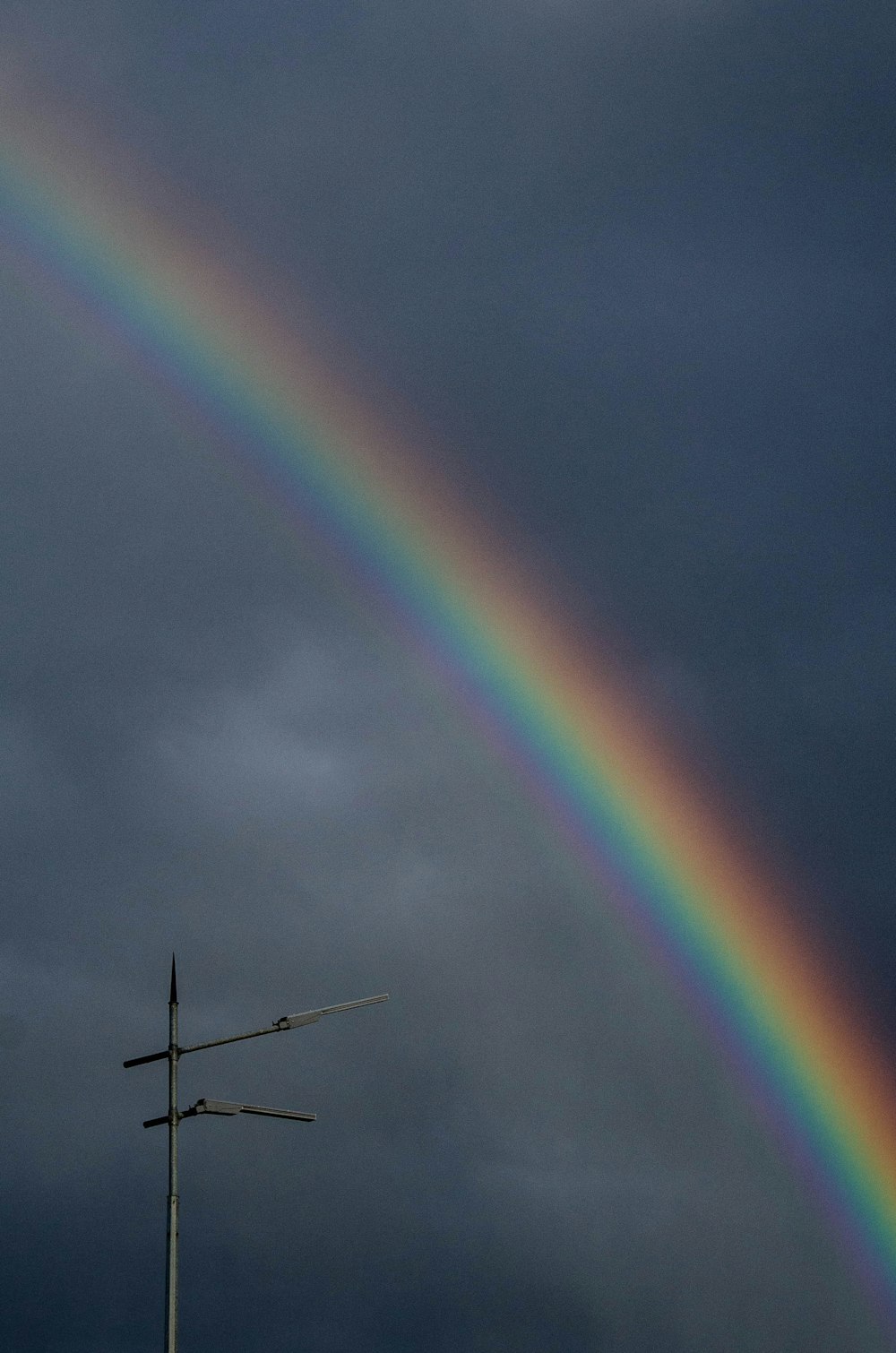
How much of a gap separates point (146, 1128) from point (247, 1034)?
12.4ft

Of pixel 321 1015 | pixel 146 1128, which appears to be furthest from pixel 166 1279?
pixel 321 1015

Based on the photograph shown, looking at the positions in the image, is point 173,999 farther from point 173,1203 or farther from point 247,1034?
point 173,1203

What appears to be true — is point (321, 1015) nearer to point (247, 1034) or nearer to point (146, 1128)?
point (247, 1034)

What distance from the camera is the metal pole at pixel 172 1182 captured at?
48919 mm

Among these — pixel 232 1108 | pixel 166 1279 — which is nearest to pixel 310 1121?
pixel 232 1108

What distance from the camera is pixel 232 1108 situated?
5178cm

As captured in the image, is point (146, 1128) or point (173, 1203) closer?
point (173, 1203)

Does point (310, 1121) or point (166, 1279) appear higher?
point (310, 1121)

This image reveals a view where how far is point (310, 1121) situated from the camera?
52750 millimetres

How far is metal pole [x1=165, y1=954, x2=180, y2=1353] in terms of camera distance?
48919 millimetres

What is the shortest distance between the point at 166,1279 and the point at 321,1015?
929 centimetres

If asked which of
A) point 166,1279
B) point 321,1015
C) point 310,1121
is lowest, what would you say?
point 166,1279

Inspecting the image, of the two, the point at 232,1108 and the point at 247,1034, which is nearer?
the point at 232,1108

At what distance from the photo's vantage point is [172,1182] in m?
51.1
